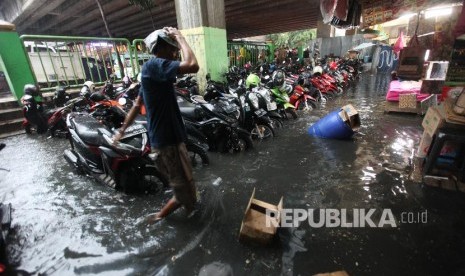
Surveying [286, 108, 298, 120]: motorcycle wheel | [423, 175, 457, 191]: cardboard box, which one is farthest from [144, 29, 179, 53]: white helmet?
[286, 108, 298, 120]: motorcycle wheel

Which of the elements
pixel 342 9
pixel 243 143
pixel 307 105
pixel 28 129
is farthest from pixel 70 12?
pixel 342 9

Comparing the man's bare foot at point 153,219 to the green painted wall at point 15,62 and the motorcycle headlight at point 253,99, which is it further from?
the green painted wall at point 15,62

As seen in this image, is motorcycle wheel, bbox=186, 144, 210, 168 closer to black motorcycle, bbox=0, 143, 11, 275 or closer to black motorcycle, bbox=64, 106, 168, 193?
black motorcycle, bbox=64, 106, 168, 193

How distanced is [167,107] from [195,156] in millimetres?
2333

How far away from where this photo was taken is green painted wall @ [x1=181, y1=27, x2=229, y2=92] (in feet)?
24.9

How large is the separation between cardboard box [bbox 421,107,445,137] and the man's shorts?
138 inches

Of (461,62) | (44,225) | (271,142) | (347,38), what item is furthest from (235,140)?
(347,38)

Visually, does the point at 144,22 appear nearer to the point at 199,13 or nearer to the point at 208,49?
the point at 199,13

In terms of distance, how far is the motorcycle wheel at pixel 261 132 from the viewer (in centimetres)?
539

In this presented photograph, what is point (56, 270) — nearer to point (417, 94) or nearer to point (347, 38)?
point (417, 94)

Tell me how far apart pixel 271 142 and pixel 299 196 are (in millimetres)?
2107

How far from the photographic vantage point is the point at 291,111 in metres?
6.70

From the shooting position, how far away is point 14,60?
6.40 meters

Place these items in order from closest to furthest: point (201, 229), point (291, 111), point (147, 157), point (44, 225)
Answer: point (201, 229), point (44, 225), point (147, 157), point (291, 111)
